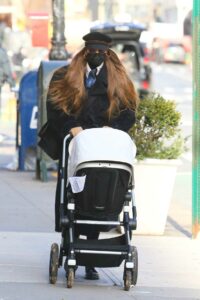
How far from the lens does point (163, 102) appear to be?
10.5m

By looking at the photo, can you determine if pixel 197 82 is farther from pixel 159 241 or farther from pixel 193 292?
pixel 193 292

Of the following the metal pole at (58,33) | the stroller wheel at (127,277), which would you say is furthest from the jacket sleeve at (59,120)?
the metal pole at (58,33)

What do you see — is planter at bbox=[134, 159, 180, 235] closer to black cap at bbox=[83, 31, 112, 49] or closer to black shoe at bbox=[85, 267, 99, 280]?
black shoe at bbox=[85, 267, 99, 280]

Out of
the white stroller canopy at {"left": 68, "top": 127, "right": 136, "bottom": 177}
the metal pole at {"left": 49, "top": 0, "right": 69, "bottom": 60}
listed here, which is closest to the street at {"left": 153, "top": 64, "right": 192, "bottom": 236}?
the metal pole at {"left": 49, "top": 0, "right": 69, "bottom": 60}

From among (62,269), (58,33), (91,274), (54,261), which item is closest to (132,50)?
(58,33)

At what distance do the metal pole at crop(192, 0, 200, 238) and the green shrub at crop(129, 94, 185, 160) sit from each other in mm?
222

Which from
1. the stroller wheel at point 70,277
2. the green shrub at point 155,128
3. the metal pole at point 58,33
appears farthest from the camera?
the metal pole at point 58,33

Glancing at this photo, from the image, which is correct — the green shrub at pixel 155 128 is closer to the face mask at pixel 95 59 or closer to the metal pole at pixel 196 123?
the metal pole at pixel 196 123

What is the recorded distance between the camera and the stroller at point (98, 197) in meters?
7.76

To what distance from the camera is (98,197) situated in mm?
7793

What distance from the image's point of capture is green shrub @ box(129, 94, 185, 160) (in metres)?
10.4

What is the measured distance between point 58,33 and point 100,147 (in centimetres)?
941

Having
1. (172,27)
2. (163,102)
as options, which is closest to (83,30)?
(172,27)

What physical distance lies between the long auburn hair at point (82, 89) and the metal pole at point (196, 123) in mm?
2241
